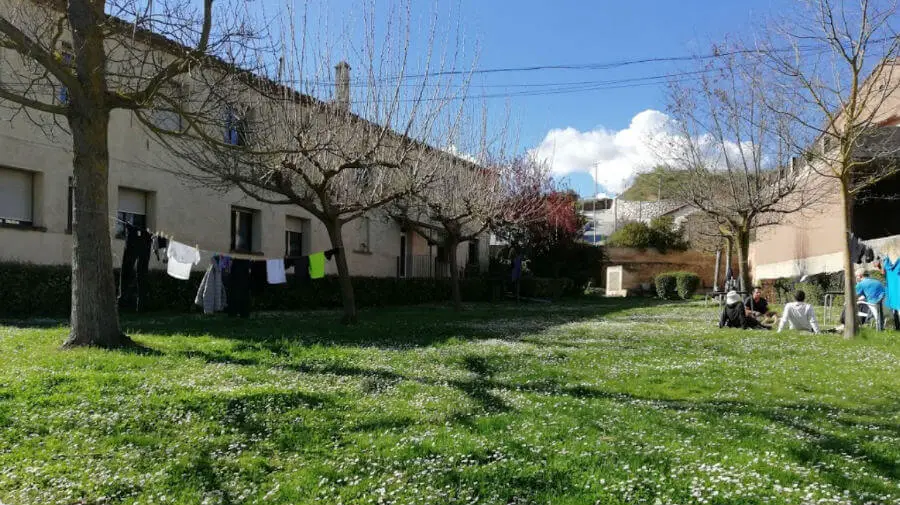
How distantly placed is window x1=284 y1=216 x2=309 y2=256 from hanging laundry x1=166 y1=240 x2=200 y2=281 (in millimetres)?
9147

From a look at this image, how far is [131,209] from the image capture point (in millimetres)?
17203

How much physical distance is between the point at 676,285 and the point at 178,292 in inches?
880

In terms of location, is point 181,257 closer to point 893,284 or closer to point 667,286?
point 893,284

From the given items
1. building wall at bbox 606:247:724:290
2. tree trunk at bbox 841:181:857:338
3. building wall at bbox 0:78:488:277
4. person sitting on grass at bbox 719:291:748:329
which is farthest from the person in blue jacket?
building wall at bbox 606:247:724:290

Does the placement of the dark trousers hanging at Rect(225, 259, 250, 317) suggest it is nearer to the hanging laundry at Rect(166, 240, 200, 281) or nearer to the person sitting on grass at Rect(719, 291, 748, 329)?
the hanging laundry at Rect(166, 240, 200, 281)

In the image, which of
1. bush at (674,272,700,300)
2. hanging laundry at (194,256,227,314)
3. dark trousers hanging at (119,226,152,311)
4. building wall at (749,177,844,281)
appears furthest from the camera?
bush at (674,272,700,300)

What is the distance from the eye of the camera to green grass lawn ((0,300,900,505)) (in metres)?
4.14

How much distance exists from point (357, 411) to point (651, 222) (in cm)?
3288

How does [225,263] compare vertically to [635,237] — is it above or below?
below

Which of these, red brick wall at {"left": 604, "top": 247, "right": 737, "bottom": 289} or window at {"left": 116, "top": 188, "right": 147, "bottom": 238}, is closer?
window at {"left": 116, "top": 188, "right": 147, "bottom": 238}

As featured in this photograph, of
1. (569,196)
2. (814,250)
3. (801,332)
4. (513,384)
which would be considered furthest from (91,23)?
(569,196)

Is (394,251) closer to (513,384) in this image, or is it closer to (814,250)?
(814,250)

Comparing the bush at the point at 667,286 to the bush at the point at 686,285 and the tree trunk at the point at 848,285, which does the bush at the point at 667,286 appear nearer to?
the bush at the point at 686,285

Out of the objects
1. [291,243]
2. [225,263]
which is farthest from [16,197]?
[291,243]
